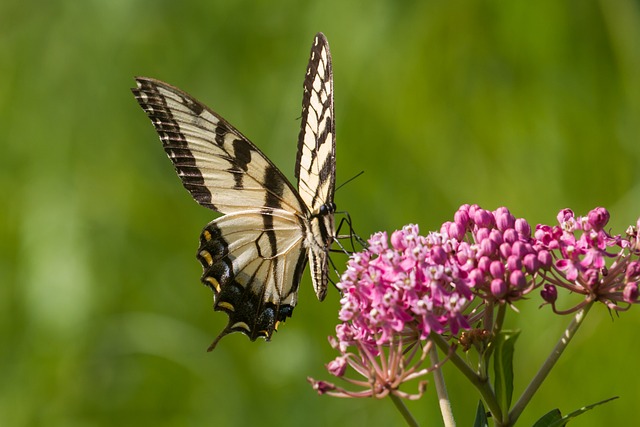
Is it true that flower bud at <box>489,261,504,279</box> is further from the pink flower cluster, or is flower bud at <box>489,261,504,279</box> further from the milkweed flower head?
the pink flower cluster

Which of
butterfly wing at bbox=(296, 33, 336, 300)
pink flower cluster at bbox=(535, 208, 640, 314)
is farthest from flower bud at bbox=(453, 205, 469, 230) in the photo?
butterfly wing at bbox=(296, 33, 336, 300)

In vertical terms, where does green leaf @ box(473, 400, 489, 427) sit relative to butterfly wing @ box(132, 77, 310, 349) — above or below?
below

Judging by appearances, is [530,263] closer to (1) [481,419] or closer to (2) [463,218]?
(2) [463,218]

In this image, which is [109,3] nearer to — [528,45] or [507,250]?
[528,45]

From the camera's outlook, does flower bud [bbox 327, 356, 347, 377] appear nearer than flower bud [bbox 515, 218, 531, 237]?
Yes

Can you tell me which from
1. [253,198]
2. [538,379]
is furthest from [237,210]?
[538,379]

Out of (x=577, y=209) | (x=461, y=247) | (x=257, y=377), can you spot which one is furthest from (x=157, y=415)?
A: (x=461, y=247)

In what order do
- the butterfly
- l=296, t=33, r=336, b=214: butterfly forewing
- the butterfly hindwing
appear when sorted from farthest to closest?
the butterfly hindwing < the butterfly < l=296, t=33, r=336, b=214: butterfly forewing

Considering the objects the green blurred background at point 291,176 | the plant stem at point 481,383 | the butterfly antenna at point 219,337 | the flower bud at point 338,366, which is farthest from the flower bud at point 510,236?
the green blurred background at point 291,176

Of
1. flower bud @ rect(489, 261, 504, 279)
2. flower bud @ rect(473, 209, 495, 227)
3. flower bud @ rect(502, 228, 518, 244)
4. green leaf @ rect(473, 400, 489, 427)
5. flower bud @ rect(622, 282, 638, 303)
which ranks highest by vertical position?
flower bud @ rect(473, 209, 495, 227)

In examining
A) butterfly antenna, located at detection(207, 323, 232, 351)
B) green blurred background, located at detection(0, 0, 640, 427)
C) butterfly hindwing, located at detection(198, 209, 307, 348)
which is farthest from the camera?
green blurred background, located at detection(0, 0, 640, 427)
